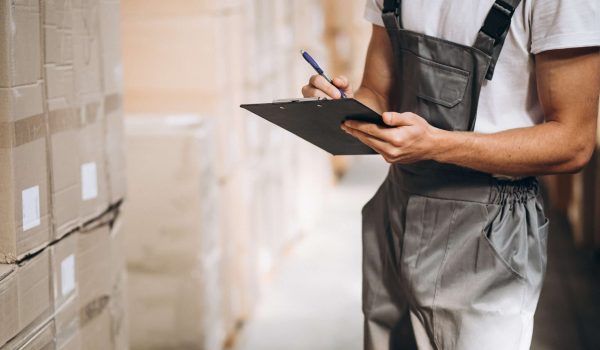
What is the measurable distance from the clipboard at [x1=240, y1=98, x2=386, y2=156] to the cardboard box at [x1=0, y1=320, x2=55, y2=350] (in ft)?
2.07

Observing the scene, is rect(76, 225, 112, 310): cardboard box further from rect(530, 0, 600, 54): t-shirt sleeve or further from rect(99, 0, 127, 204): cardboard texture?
rect(530, 0, 600, 54): t-shirt sleeve

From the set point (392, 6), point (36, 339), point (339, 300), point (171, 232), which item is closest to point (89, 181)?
point (36, 339)

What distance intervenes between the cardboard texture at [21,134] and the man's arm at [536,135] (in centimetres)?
64

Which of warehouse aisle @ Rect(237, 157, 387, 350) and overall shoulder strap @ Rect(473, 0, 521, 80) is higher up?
overall shoulder strap @ Rect(473, 0, 521, 80)

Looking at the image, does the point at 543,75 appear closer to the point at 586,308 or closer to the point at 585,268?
the point at 586,308

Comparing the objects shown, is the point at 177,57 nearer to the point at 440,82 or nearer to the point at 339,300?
the point at 339,300

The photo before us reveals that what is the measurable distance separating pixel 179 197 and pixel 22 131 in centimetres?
154

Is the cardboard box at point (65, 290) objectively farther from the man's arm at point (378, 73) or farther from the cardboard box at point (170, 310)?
the cardboard box at point (170, 310)

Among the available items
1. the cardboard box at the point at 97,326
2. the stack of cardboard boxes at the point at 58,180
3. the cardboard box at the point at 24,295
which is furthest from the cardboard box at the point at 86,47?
the cardboard box at the point at 97,326

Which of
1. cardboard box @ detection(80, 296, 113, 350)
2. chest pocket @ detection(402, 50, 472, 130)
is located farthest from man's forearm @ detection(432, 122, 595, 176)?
cardboard box @ detection(80, 296, 113, 350)

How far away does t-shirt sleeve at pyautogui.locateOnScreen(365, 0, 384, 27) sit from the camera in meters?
Result: 1.88

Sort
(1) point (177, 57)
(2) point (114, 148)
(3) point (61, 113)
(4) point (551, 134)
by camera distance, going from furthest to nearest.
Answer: (1) point (177, 57), (2) point (114, 148), (3) point (61, 113), (4) point (551, 134)

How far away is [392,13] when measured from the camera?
1771 millimetres

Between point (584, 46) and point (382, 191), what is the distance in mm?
607
